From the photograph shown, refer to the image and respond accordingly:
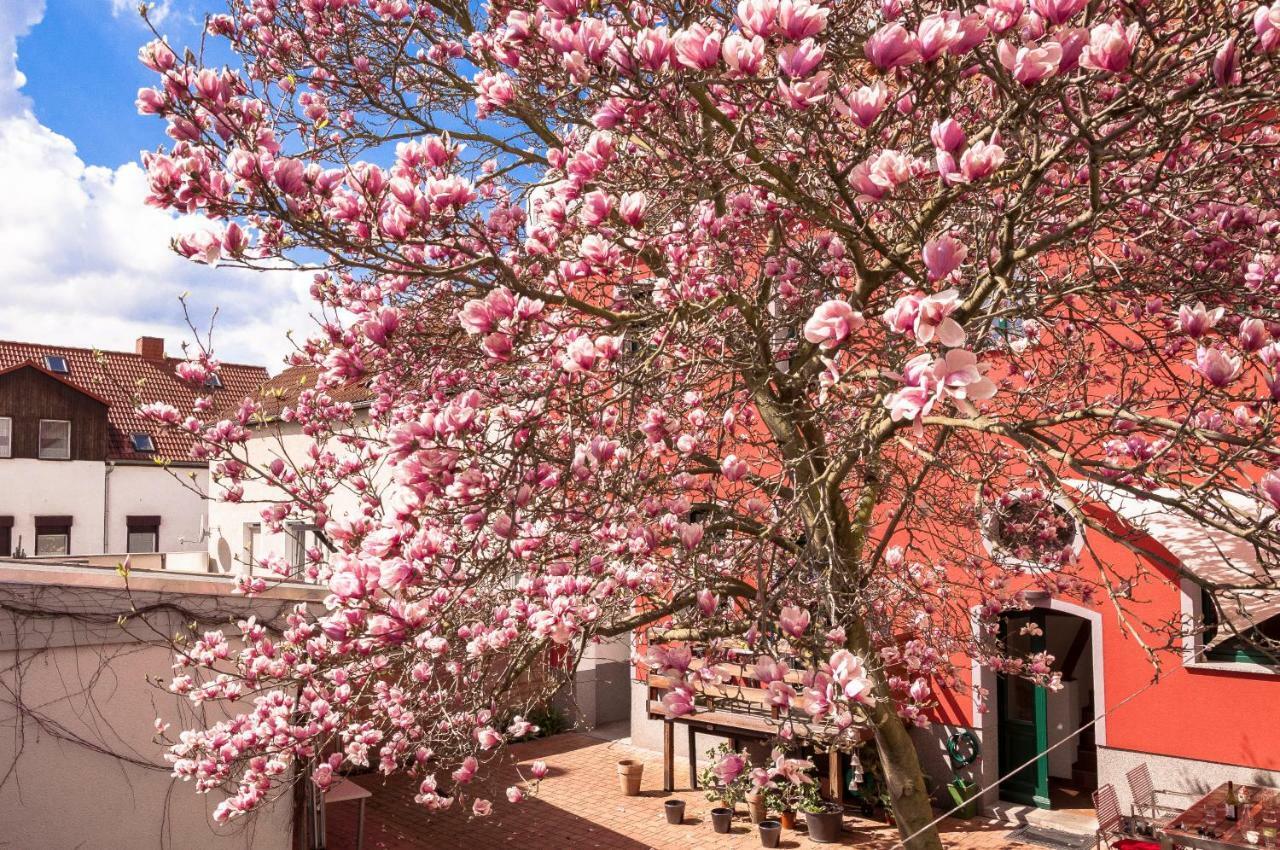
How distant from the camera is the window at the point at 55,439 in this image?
25.9 meters

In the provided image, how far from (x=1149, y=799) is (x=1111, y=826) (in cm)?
74

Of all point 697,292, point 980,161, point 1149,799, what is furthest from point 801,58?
point 1149,799

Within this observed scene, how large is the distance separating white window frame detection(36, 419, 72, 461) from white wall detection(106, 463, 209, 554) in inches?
54.2

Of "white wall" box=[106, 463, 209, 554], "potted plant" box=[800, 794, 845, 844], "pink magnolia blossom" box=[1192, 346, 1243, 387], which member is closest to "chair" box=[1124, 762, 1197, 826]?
"potted plant" box=[800, 794, 845, 844]

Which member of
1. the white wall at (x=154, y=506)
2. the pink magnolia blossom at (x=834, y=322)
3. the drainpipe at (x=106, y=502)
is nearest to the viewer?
the pink magnolia blossom at (x=834, y=322)

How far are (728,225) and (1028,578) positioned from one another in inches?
304

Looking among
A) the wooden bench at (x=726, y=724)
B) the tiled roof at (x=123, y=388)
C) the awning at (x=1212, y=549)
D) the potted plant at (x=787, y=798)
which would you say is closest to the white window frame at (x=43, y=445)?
the tiled roof at (x=123, y=388)

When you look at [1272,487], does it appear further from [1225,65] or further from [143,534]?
[143,534]

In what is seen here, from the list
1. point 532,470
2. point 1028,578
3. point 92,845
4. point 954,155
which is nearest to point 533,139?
point 532,470

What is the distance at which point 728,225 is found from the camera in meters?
5.46

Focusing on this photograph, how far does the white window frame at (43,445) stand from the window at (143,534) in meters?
2.64

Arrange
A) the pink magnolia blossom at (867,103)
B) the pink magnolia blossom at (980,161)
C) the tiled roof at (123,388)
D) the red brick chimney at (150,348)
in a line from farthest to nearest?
the red brick chimney at (150,348) < the tiled roof at (123,388) < the pink magnolia blossom at (867,103) < the pink magnolia blossom at (980,161)

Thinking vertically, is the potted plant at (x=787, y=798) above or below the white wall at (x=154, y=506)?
below

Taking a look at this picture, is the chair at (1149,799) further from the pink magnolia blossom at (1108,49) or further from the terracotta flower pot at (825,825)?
the pink magnolia blossom at (1108,49)
